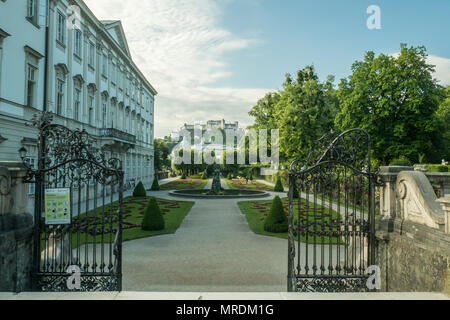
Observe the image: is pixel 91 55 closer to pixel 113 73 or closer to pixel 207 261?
pixel 113 73

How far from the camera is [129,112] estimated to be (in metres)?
33.3

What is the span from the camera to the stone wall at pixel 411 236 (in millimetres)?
4301

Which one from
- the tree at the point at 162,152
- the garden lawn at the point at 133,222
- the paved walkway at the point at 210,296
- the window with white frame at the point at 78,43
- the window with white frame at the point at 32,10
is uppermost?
the window with white frame at the point at 78,43

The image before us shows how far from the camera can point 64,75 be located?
690 inches

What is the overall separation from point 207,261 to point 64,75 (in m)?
15.2

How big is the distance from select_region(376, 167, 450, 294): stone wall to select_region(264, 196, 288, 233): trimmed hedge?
5.61 metres

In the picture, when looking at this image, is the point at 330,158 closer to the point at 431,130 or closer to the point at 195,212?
the point at 195,212

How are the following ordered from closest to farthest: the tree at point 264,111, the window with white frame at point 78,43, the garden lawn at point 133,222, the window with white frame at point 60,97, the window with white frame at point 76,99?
the garden lawn at point 133,222
the window with white frame at point 60,97
the window with white frame at point 76,99
the window with white frame at point 78,43
the tree at point 264,111

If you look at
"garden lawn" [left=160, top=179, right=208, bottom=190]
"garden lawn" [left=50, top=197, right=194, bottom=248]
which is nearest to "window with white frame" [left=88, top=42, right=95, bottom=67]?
"garden lawn" [left=50, top=197, right=194, bottom=248]

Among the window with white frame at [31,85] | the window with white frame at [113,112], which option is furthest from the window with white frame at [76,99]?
the window with white frame at [113,112]

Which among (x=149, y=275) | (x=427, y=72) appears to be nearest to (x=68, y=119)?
(x=149, y=275)

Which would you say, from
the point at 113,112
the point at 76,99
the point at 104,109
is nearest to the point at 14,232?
the point at 76,99

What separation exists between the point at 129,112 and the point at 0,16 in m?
21.3

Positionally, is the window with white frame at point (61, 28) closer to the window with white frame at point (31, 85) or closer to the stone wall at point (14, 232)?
the window with white frame at point (31, 85)
